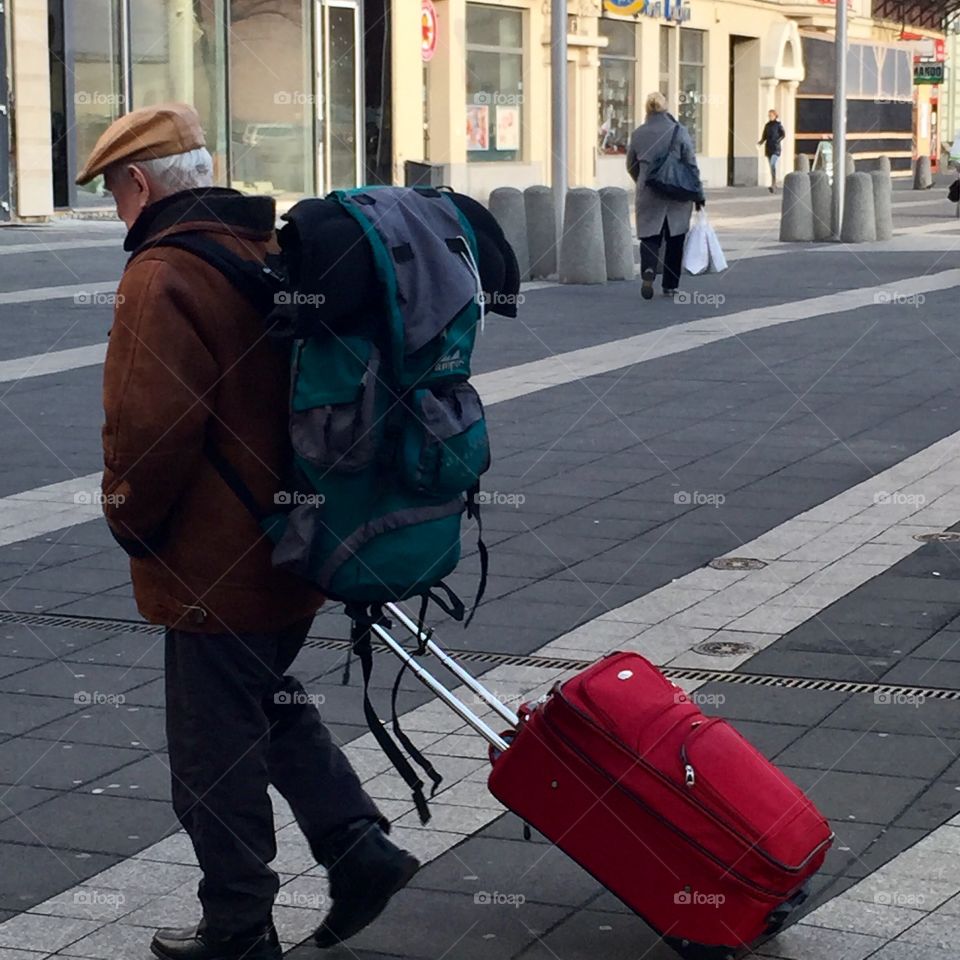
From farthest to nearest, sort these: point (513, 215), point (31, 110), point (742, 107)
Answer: point (742, 107)
point (31, 110)
point (513, 215)

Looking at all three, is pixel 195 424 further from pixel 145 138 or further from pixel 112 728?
pixel 112 728

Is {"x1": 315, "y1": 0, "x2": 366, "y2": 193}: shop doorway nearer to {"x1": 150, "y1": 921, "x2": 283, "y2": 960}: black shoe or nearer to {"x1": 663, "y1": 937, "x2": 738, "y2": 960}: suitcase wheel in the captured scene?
{"x1": 150, "y1": 921, "x2": 283, "y2": 960}: black shoe

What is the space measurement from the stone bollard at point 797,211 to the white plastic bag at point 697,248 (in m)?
6.68

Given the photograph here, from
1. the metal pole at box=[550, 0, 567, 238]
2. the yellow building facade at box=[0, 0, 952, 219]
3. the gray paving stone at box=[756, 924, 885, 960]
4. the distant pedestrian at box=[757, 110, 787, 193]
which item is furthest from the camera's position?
the distant pedestrian at box=[757, 110, 787, 193]

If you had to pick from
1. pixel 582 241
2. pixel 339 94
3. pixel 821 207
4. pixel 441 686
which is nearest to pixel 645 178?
pixel 582 241

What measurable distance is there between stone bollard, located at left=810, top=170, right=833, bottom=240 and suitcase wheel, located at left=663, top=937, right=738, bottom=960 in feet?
67.2

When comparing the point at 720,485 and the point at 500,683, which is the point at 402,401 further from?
the point at 720,485

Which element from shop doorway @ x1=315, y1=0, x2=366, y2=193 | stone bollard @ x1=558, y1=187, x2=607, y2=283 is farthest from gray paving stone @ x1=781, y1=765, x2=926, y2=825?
shop doorway @ x1=315, y1=0, x2=366, y2=193

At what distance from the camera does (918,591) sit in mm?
6461

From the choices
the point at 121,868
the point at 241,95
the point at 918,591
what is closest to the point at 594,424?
the point at 918,591

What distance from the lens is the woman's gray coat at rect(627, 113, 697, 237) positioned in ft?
52.5

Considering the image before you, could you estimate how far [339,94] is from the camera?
29984mm

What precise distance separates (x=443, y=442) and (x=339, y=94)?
27.4 meters

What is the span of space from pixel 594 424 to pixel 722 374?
6.74ft
